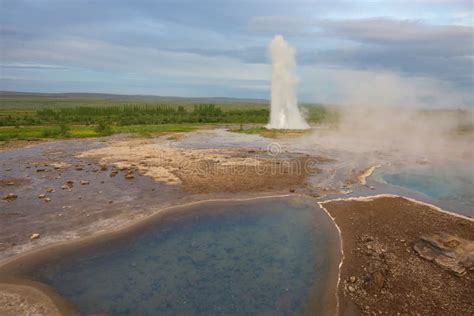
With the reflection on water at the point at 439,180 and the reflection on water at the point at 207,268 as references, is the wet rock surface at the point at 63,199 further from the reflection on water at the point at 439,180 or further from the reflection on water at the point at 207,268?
the reflection on water at the point at 439,180

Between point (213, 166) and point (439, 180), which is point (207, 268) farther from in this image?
point (439, 180)

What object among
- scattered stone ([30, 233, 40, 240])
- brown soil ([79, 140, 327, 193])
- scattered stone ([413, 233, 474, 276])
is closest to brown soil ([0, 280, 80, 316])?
scattered stone ([30, 233, 40, 240])

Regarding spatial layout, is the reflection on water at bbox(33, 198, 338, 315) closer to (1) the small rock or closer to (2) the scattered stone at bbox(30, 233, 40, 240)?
(2) the scattered stone at bbox(30, 233, 40, 240)

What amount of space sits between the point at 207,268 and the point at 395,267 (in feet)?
14.7

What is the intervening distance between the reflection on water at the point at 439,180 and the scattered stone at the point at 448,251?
4157mm

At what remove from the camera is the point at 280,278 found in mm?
7762

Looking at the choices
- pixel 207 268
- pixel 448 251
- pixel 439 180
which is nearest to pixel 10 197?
pixel 207 268

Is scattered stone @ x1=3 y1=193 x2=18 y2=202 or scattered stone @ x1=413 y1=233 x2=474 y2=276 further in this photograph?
scattered stone @ x1=3 y1=193 x2=18 y2=202

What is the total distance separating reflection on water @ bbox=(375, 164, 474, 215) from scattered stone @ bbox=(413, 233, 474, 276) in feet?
13.6

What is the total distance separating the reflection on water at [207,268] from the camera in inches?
269

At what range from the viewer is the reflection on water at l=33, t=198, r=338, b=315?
6832mm

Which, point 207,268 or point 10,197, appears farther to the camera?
point 10,197

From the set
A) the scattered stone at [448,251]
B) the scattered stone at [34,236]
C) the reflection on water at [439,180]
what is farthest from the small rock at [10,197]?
the reflection on water at [439,180]

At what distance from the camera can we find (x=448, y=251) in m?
8.20
